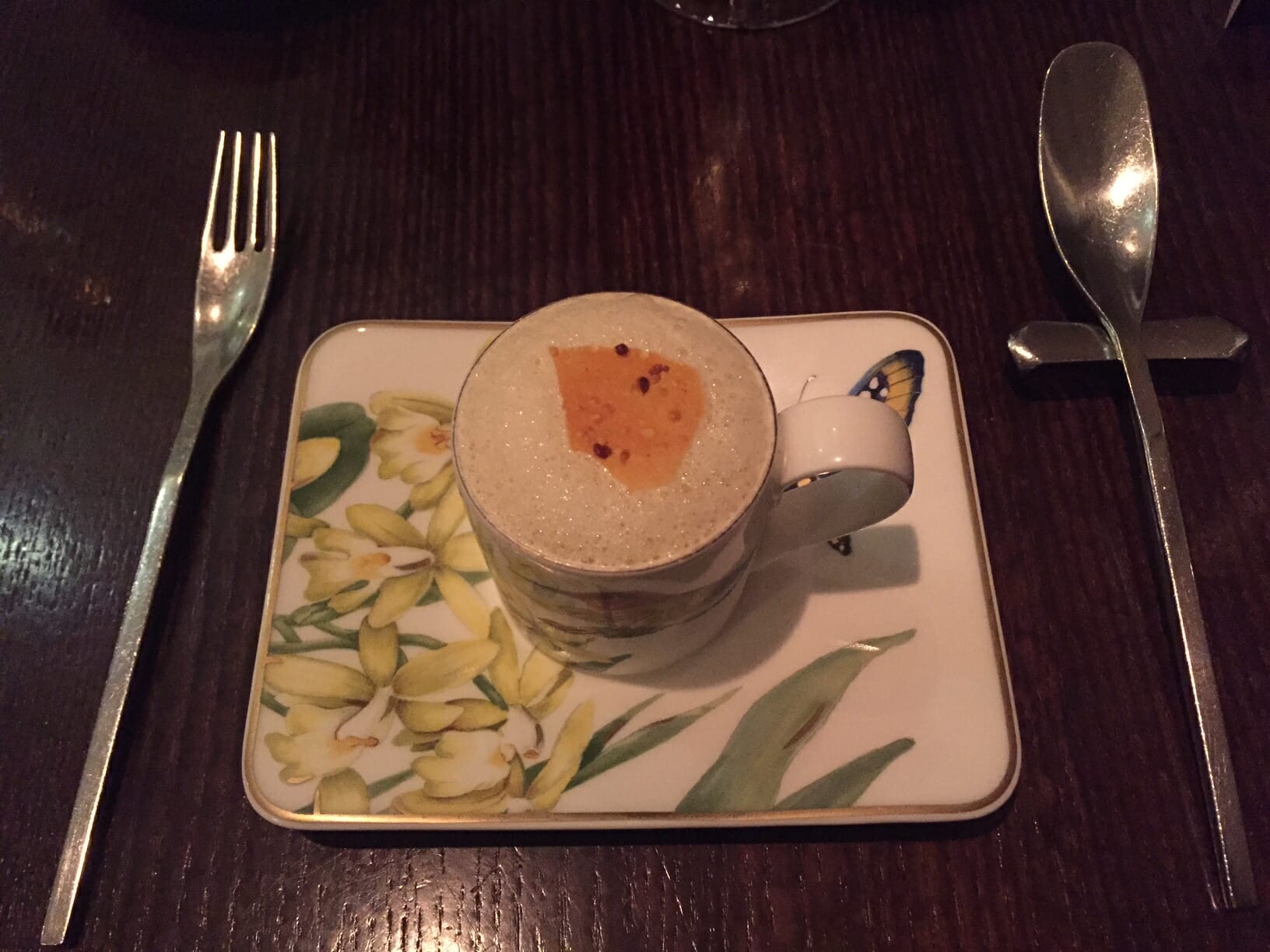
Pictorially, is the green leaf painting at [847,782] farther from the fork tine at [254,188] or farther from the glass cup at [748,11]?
the glass cup at [748,11]

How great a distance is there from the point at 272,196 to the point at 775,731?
611 mm

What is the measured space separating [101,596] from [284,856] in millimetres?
231

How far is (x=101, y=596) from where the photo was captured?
0.59 meters

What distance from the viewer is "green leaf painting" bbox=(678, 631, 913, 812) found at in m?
0.49

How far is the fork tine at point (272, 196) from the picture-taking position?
729 mm

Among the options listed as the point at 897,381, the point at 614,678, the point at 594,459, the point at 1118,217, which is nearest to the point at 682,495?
the point at 594,459

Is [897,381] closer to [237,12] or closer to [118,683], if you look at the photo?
[118,683]

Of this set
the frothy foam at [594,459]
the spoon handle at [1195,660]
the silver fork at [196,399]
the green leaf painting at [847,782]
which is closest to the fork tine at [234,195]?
the silver fork at [196,399]

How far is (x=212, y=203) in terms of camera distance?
743 mm

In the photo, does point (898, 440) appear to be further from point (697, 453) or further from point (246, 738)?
point (246, 738)

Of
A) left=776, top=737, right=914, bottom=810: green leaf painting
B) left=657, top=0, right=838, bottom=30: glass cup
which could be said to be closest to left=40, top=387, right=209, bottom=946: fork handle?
left=776, top=737, right=914, bottom=810: green leaf painting

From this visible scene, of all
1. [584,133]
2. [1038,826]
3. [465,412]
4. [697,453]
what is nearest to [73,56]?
[584,133]

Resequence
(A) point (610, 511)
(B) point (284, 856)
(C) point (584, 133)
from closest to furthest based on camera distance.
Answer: (A) point (610, 511) → (B) point (284, 856) → (C) point (584, 133)

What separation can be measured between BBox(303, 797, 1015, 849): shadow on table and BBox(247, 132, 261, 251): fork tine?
0.49m
